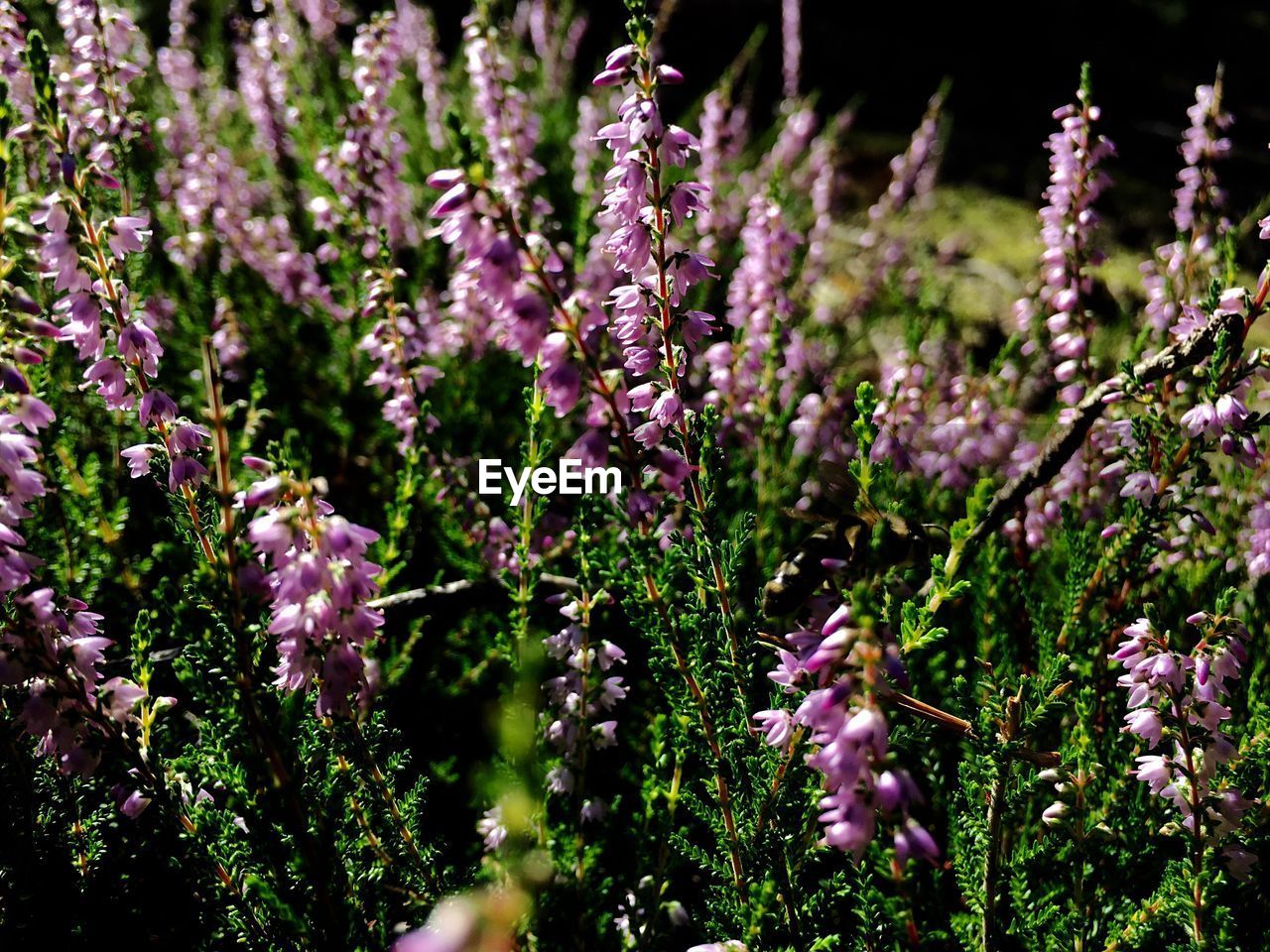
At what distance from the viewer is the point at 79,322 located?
137 cm

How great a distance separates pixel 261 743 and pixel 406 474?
0.95 m

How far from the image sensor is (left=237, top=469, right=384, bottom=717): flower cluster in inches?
42.1

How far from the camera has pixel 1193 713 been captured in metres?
1.35

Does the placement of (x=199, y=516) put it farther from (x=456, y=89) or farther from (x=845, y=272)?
(x=456, y=89)

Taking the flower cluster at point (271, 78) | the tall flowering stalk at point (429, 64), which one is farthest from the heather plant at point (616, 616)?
the tall flowering stalk at point (429, 64)

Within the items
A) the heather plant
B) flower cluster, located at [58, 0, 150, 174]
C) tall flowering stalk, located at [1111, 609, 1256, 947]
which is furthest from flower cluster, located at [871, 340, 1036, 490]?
flower cluster, located at [58, 0, 150, 174]

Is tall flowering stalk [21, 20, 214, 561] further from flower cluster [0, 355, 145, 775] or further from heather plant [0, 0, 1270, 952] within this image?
flower cluster [0, 355, 145, 775]

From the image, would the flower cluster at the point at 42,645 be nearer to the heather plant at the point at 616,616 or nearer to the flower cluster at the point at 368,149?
the heather plant at the point at 616,616

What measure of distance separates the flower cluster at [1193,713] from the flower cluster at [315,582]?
111 centimetres

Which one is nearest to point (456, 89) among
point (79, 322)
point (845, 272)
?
point (845, 272)

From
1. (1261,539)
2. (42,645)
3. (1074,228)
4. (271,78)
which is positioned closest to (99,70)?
(271,78)

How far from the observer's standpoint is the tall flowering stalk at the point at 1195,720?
4.18 ft

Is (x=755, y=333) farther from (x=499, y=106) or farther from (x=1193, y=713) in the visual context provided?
(x=1193, y=713)

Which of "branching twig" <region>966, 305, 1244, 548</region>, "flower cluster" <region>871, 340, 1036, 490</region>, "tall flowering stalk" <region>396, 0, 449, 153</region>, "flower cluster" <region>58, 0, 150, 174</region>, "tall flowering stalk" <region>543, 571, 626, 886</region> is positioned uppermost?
"tall flowering stalk" <region>396, 0, 449, 153</region>
